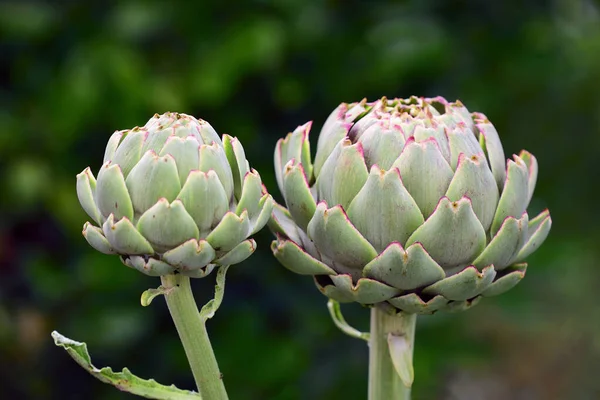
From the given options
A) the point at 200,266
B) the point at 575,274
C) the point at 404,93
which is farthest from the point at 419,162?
the point at 575,274

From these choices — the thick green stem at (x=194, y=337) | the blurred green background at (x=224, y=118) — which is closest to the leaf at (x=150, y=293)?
the thick green stem at (x=194, y=337)

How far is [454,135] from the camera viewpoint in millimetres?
653

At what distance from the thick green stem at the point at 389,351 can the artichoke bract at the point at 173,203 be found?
17 centimetres

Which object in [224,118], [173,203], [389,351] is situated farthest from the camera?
[224,118]

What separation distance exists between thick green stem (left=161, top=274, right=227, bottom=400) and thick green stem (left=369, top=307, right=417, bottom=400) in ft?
0.51

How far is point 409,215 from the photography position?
627 millimetres

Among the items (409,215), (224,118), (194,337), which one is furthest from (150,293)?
(224,118)

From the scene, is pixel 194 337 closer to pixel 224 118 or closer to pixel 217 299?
pixel 217 299

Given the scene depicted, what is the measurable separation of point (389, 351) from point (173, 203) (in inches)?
9.9

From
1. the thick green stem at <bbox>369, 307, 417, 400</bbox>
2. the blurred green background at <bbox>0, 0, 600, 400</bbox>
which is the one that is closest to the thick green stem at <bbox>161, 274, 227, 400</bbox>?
the thick green stem at <bbox>369, 307, 417, 400</bbox>

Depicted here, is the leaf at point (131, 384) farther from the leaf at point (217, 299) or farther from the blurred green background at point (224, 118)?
the blurred green background at point (224, 118)

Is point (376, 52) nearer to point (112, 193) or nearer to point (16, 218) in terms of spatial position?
point (16, 218)

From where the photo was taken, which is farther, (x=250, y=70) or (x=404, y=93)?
(x=404, y=93)

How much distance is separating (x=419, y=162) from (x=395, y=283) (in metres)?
0.09
